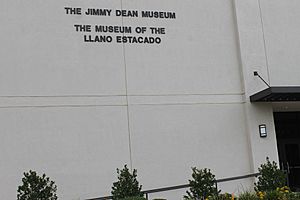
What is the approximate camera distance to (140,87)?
1553 cm

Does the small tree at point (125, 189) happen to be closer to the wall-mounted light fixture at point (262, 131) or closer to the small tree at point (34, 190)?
the small tree at point (34, 190)

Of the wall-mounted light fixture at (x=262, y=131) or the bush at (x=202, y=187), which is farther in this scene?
the wall-mounted light fixture at (x=262, y=131)

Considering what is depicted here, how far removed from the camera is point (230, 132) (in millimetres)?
16031

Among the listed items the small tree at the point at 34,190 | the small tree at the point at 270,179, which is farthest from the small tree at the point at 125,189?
the small tree at the point at 270,179

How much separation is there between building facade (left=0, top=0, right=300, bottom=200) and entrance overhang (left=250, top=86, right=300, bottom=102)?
0.06 metres

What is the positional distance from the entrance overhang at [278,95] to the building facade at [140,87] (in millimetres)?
61

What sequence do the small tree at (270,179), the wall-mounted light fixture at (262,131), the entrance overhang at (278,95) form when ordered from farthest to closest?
the wall-mounted light fixture at (262,131) → the entrance overhang at (278,95) → the small tree at (270,179)

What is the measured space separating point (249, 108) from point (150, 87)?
3383 mm

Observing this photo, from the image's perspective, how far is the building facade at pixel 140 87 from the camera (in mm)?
14445

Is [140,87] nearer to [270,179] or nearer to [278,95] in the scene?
[278,95]

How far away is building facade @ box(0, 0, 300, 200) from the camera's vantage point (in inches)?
569

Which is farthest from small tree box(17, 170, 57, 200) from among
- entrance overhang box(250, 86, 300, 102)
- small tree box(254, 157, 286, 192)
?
entrance overhang box(250, 86, 300, 102)

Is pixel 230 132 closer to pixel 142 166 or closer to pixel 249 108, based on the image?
pixel 249 108

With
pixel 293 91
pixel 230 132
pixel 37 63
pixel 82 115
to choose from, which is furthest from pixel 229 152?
pixel 37 63
